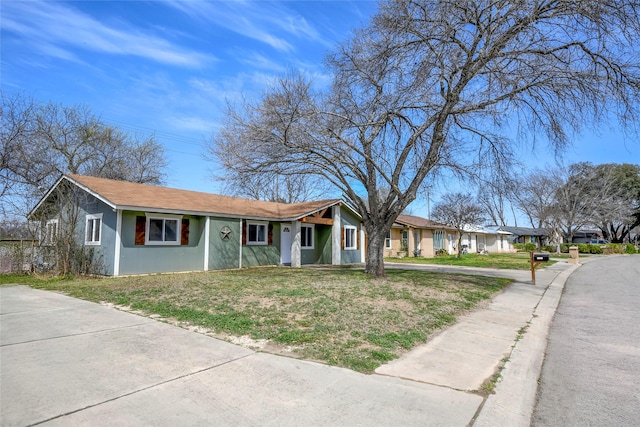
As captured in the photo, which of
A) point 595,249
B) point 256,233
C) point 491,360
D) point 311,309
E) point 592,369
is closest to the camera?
point 592,369

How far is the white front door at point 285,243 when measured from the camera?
1995 centimetres

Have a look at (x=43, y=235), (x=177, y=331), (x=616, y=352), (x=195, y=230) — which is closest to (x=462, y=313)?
(x=616, y=352)

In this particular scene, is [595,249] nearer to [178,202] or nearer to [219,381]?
[178,202]

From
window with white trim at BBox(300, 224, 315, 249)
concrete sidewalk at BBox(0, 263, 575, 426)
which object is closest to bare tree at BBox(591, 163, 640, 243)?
window with white trim at BBox(300, 224, 315, 249)

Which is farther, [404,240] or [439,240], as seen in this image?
[439,240]

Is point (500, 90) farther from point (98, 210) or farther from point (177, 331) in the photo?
point (98, 210)

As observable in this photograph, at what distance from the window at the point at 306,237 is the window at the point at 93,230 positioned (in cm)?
971

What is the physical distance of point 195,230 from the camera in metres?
16.2

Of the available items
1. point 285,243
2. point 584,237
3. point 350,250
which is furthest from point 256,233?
point 584,237

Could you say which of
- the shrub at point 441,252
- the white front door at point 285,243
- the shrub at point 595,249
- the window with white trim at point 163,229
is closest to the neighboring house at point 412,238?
the shrub at point 441,252

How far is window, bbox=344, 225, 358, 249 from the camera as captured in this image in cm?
2248

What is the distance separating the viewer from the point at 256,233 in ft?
61.9

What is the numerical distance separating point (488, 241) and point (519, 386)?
5242 centimetres

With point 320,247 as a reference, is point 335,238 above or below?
above
